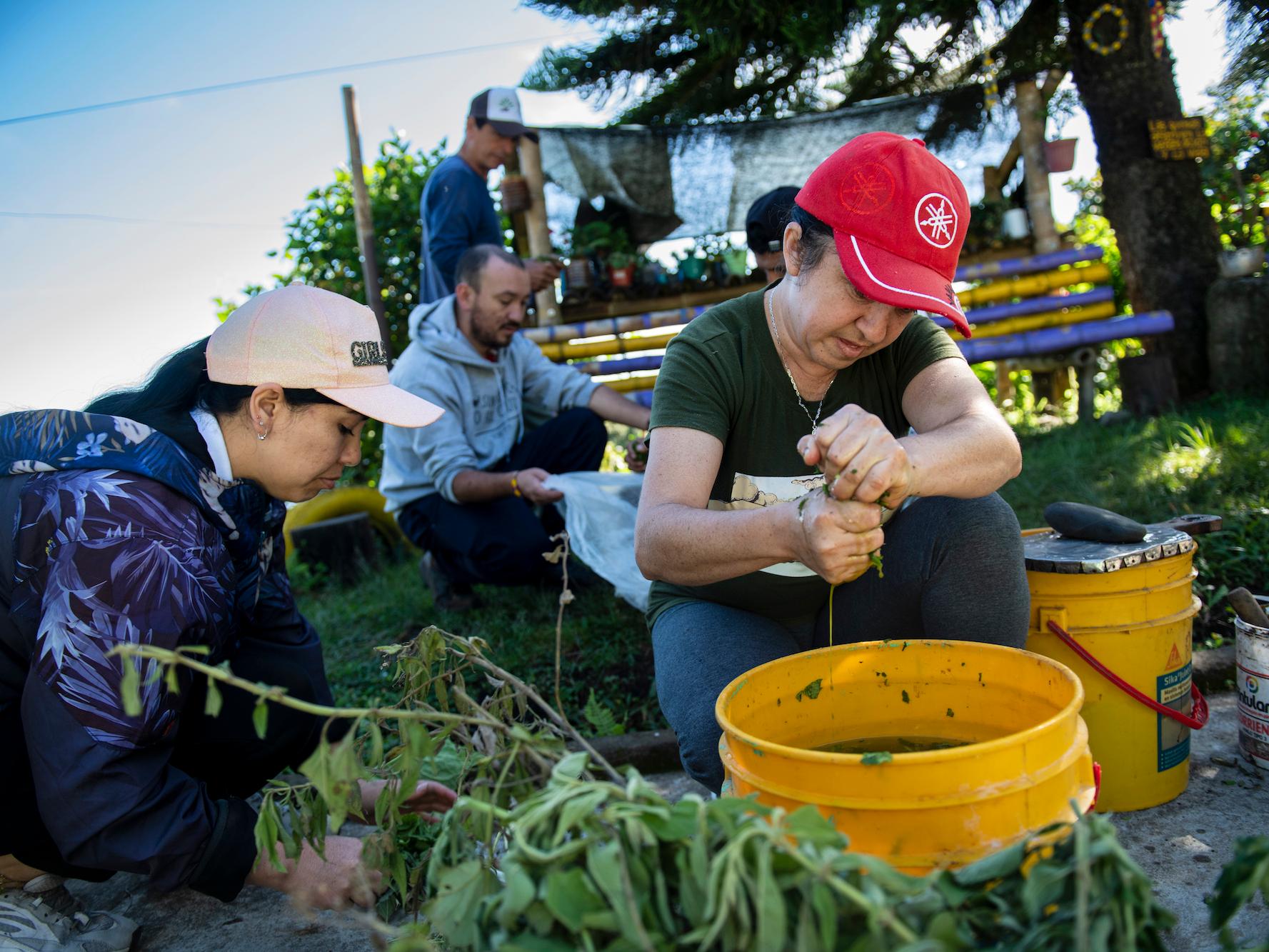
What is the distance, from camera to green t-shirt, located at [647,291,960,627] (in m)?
1.91

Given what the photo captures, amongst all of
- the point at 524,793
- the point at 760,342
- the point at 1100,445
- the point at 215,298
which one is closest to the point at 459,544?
the point at 760,342

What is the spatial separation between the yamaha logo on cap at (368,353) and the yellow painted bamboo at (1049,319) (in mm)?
5160

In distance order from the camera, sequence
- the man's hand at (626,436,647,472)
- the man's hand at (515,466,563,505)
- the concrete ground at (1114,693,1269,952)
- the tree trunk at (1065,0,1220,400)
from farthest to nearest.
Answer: the tree trunk at (1065,0,1220,400), the man's hand at (626,436,647,472), the man's hand at (515,466,563,505), the concrete ground at (1114,693,1269,952)

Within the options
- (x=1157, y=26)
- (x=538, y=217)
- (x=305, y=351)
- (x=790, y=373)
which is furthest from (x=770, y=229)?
(x=1157, y=26)

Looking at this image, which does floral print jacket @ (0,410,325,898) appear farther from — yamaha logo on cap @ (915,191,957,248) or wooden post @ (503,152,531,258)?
wooden post @ (503,152,531,258)

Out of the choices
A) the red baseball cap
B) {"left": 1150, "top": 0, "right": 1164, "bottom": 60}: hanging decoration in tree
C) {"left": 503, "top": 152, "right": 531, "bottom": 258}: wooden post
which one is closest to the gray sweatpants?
the red baseball cap

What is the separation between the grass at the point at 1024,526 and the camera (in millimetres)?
3139

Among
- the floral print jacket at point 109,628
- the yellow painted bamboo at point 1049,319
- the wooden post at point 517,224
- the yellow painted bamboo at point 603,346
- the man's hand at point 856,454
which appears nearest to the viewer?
the man's hand at point 856,454

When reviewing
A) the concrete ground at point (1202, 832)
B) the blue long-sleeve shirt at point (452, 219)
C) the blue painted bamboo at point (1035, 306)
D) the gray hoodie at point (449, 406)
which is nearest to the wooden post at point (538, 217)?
the blue long-sleeve shirt at point (452, 219)

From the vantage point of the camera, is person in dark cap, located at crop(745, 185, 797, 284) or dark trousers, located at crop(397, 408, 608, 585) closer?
person in dark cap, located at crop(745, 185, 797, 284)

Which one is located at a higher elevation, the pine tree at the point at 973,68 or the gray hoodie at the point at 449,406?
the pine tree at the point at 973,68

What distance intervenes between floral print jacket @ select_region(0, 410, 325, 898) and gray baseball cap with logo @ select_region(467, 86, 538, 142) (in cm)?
351

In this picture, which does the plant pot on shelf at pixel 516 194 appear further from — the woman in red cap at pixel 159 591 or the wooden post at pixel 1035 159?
the woman in red cap at pixel 159 591

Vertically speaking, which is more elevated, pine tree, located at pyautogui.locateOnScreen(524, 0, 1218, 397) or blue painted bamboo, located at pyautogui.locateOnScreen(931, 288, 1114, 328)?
pine tree, located at pyautogui.locateOnScreen(524, 0, 1218, 397)
